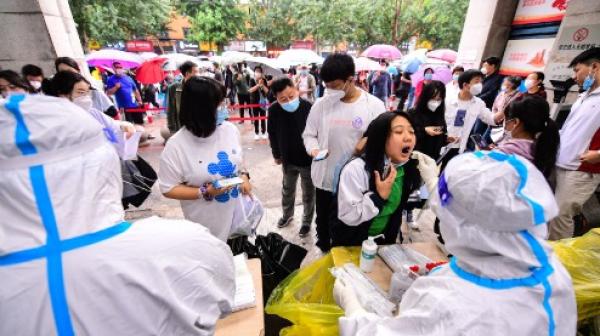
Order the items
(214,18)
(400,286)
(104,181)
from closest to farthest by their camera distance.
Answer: (104,181)
(400,286)
(214,18)

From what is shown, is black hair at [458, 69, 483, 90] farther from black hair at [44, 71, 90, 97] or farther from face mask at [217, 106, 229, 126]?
black hair at [44, 71, 90, 97]

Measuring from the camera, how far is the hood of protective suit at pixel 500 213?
88 centimetres

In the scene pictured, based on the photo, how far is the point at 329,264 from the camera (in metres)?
2.02

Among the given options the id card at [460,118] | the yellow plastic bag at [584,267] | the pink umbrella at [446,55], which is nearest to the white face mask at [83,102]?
the yellow plastic bag at [584,267]

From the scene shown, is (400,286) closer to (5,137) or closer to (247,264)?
(247,264)

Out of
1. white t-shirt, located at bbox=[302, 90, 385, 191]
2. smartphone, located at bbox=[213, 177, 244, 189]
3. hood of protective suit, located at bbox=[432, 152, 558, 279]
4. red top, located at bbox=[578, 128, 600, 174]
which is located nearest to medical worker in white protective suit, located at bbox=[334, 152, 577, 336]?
hood of protective suit, located at bbox=[432, 152, 558, 279]

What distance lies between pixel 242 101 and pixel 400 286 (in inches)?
341

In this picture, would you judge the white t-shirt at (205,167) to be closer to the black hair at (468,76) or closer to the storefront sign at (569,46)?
the black hair at (468,76)

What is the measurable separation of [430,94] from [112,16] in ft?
57.9

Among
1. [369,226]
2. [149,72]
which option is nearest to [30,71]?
[149,72]

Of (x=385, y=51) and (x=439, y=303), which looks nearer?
(x=439, y=303)

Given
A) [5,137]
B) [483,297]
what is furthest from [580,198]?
[5,137]

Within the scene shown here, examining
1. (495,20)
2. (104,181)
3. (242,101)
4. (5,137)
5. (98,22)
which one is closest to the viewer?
(5,137)

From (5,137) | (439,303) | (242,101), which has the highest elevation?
(5,137)
